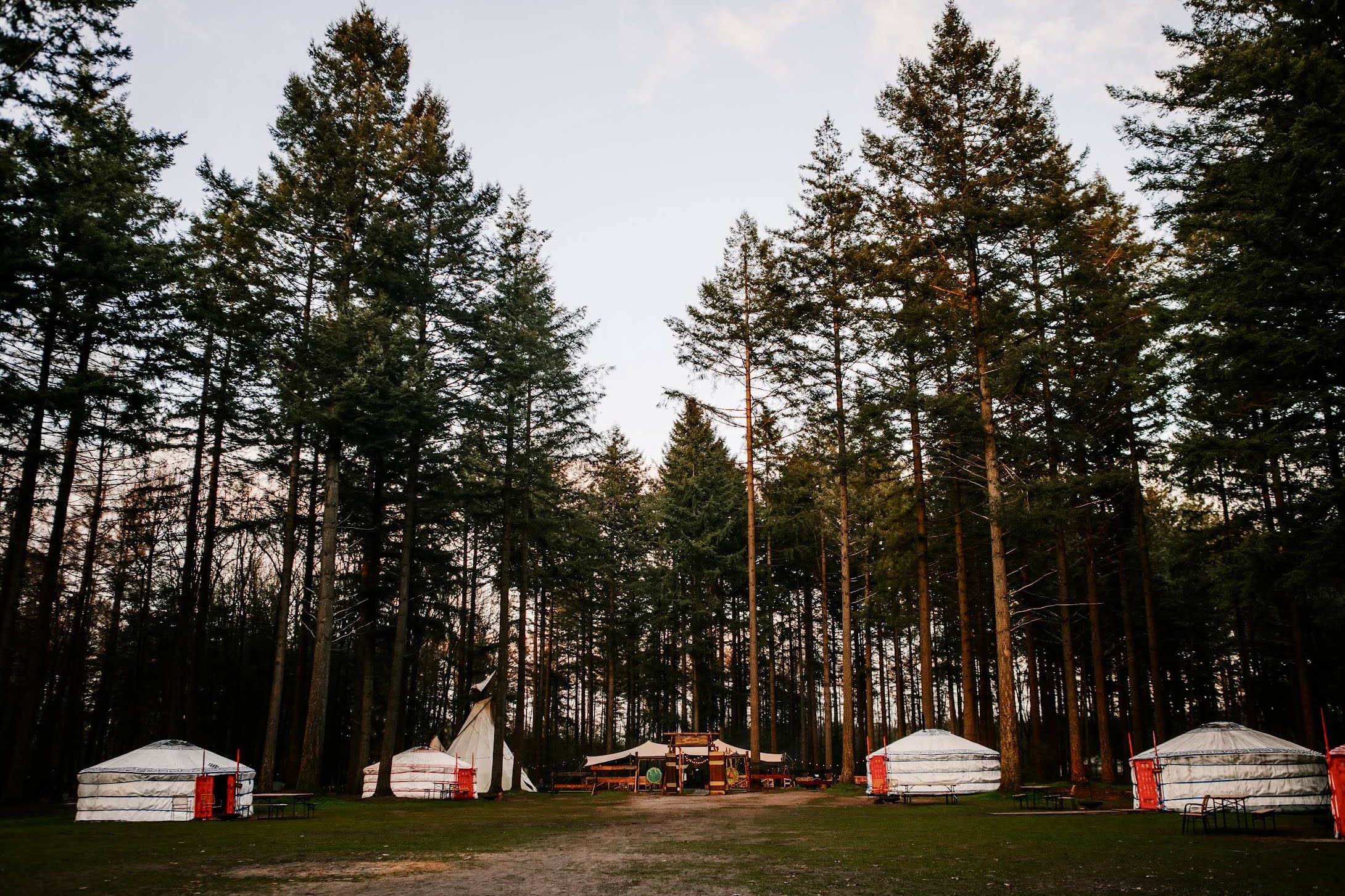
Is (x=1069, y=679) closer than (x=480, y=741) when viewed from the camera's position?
Yes

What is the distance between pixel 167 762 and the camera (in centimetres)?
1539

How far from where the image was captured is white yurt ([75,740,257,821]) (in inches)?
591

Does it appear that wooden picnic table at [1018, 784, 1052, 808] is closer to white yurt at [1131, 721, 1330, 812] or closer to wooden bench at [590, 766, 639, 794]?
white yurt at [1131, 721, 1330, 812]

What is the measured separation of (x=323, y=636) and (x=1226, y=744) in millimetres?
19313

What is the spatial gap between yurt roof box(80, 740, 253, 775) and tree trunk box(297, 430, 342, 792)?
9.09 feet

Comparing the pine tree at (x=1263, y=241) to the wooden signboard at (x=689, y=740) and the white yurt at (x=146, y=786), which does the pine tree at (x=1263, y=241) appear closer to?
the wooden signboard at (x=689, y=740)

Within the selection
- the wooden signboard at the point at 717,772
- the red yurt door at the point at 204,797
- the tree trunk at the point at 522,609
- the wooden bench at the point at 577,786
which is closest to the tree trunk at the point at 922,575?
the wooden signboard at the point at 717,772

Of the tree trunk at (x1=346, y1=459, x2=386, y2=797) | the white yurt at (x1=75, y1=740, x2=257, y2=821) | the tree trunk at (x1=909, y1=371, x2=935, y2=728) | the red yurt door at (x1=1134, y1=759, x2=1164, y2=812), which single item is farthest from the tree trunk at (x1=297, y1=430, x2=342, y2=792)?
the red yurt door at (x1=1134, y1=759, x2=1164, y2=812)

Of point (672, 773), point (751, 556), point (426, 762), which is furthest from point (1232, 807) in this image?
point (672, 773)

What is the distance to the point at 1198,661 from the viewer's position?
3484cm

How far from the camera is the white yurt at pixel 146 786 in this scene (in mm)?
15008

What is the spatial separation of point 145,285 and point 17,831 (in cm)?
1225

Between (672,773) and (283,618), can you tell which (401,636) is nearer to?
(283,618)

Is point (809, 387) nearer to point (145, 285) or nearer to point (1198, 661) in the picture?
point (145, 285)
